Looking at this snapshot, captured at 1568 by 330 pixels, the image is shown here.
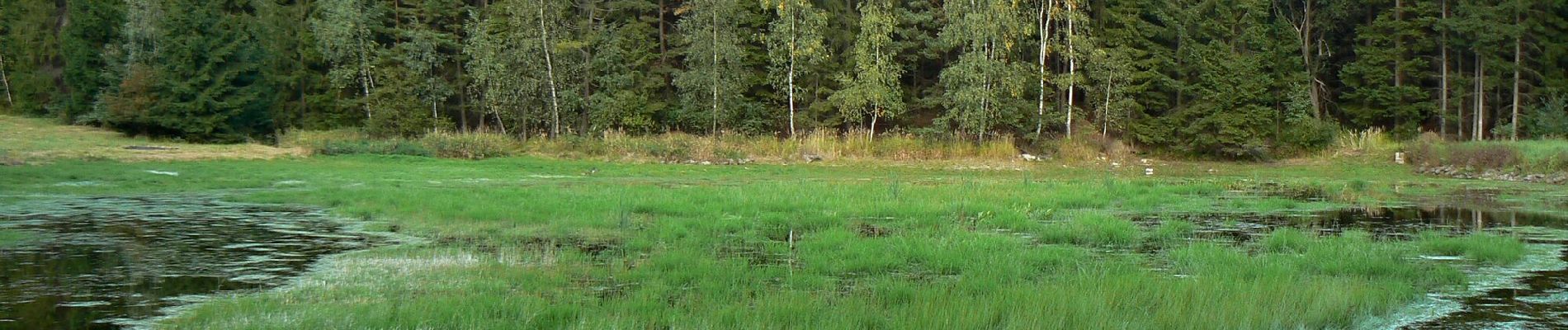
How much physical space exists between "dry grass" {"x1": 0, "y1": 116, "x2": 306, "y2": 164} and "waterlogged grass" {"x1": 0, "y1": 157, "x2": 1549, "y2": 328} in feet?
20.7

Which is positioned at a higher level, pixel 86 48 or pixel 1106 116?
pixel 86 48

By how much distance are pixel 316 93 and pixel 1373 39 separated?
42.8 m

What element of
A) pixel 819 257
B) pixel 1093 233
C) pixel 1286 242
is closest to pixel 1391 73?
pixel 1286 242

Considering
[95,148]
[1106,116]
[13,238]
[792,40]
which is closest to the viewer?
[13,238]

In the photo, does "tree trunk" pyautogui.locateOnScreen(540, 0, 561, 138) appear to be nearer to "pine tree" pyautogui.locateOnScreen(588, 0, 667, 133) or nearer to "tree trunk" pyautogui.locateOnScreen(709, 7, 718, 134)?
"pine tree" pyautogui.locateOnScreen(588, 0, 667, 133)

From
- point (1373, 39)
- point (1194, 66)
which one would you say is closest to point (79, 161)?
point (1194, 66)

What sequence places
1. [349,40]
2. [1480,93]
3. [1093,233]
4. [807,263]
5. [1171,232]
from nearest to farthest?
[807,263] < [1093,233] < [1171,232] < [1480,93] < [349,40]

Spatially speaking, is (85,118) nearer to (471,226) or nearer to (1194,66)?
(471,226)

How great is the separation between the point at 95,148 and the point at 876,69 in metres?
23.5

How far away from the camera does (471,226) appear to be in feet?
44.0

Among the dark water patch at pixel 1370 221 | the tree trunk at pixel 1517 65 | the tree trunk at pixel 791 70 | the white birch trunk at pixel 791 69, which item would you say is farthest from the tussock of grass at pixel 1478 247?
the tree trunk at pixel 1517 65

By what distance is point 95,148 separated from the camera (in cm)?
2886

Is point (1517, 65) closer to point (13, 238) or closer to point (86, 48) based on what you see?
point (13, 238)

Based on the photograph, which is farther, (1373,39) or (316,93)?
(316,93)
